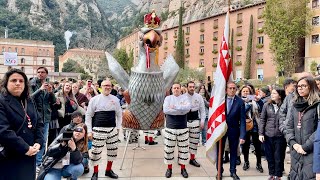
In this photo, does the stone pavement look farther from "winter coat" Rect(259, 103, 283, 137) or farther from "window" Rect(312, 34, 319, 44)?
"window" Rect(312, 34, 319, 44)

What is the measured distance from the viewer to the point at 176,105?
481cm

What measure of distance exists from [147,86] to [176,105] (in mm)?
653

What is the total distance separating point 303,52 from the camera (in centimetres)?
2994

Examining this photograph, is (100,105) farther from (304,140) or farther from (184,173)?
(304,140)

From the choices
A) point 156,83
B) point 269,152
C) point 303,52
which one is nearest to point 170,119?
point 156,83

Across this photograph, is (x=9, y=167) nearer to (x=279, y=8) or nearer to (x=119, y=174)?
(x=119, y=174)

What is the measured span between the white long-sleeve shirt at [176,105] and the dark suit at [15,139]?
235cm

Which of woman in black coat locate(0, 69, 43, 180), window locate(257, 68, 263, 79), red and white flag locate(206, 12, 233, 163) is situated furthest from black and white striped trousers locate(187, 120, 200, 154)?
window locate(257, 68, 263, 79)

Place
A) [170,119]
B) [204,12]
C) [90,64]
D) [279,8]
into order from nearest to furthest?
[170,119] → [279,8] → [90,64] → [204,12]

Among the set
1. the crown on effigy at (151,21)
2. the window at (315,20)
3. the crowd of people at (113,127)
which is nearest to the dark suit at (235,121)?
the crowd of people at (113,127)

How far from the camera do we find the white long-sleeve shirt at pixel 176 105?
4.78 m

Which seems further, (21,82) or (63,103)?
(63,103)

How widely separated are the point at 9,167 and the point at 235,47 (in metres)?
34.8

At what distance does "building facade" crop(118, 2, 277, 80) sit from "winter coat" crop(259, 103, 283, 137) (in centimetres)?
2823
